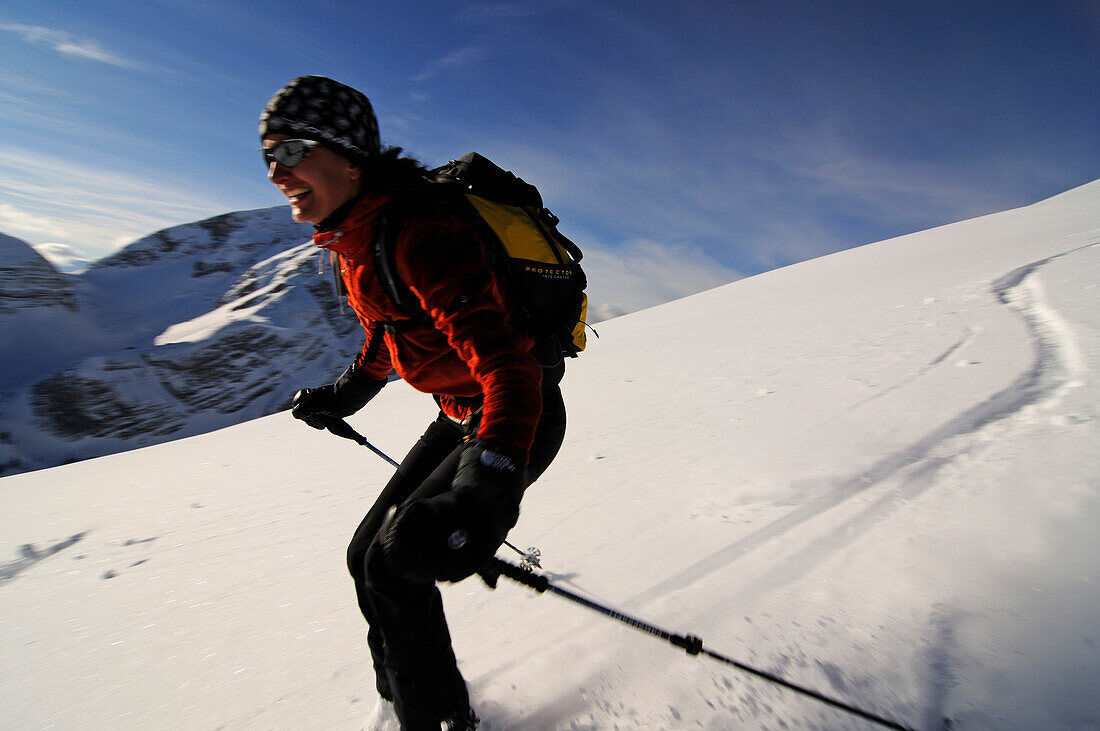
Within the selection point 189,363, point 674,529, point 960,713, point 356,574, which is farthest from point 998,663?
point 189,363

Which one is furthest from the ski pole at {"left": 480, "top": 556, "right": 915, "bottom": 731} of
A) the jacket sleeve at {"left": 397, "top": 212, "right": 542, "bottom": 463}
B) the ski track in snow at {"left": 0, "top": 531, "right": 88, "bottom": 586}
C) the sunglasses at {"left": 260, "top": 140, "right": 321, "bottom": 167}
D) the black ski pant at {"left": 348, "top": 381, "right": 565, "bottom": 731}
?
the ski track in snow at {"left": 0, "top": 531, "right": 88, "bottom": 586}

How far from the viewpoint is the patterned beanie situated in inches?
55.5

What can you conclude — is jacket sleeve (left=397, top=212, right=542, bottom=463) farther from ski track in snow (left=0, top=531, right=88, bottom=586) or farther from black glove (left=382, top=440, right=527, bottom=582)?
ski track in snow (left=0, top=531, right=88, bottom=586)

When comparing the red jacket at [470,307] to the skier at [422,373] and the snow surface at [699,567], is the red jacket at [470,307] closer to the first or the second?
the skier at [422,373]

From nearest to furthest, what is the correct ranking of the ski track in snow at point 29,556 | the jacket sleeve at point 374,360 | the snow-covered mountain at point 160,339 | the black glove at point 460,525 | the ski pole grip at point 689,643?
the black glove at point 460,525
the ski pole grip at point 689,643
the jacket sleeve at point 374,360
the ski track in snow at point 29,556
the snow-covered mountain at point 160,339

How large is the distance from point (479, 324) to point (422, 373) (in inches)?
18.7

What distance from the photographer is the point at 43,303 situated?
66188 mm

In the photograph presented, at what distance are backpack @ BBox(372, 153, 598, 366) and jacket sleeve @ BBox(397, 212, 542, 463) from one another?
0.13 m

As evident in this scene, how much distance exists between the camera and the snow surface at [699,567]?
140 centimetres

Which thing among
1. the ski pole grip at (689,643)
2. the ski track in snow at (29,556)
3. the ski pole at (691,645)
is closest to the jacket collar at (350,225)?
the ski pole at (691,645)

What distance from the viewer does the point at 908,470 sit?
242 centimetres

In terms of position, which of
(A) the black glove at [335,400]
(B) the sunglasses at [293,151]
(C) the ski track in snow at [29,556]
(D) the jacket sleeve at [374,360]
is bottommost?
(C) the ski track in snow at [29,556]

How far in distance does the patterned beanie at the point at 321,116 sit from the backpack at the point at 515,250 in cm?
25

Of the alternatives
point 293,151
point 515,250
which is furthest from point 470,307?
point 293,151
